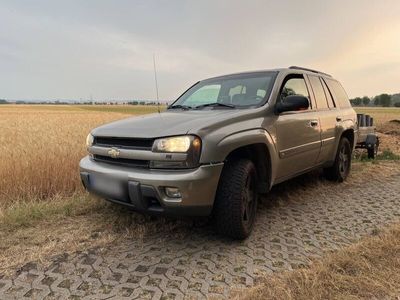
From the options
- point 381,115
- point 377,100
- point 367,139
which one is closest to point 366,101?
point 377,100

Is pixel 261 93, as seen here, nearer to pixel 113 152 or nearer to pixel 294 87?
pixel 294 87

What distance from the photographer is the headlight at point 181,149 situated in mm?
2889

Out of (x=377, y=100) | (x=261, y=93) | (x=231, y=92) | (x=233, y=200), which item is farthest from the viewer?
(x=377, y=100)

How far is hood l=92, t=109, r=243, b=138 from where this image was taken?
9.87 ft

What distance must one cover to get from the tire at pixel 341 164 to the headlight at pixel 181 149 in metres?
3.61

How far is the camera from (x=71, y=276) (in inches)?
108

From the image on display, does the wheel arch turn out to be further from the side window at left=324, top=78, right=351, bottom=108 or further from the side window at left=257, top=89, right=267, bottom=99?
the side window at left=324, top=78, right=351, bottom=108

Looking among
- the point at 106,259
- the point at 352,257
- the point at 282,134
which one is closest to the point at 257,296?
the point at 352,257

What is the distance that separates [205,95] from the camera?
183 inches

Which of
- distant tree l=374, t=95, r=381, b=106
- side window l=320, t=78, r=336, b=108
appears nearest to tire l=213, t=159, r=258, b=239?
side window l=320, t=78, r=336, b=108

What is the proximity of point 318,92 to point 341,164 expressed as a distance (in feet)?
4.90

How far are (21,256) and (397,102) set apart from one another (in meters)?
103

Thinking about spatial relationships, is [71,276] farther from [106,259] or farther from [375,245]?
[375,245]

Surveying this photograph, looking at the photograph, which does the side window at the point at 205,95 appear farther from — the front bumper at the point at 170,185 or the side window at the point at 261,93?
the front bumper at the point at 170,185
